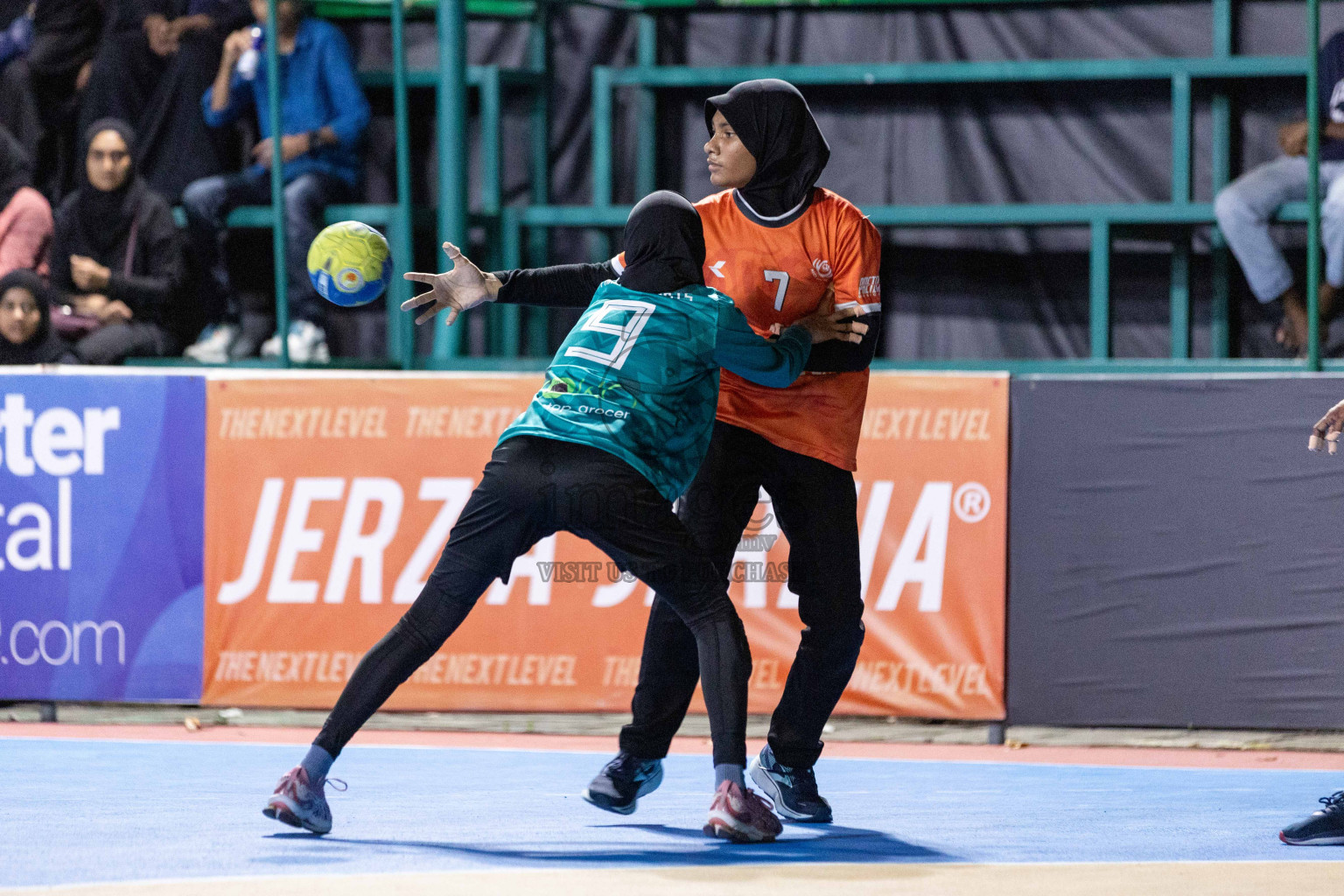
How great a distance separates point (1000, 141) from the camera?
9.66 meters

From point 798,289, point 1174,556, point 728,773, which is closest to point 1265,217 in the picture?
point 1174,556

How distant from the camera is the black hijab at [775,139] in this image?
5.02m

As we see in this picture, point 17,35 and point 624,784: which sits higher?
point 17,35

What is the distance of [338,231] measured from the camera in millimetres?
5359

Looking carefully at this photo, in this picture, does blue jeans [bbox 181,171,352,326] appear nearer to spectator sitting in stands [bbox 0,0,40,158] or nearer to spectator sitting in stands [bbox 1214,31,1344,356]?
spectator sitting in stands [bbox 0,0,40,158]

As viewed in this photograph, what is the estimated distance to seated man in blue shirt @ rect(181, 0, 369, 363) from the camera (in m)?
9.30

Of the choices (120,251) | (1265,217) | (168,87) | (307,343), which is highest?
(168,87)

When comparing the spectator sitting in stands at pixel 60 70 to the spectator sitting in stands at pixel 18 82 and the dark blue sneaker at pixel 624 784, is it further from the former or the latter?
the dark blue sneaker at pixel 624 784

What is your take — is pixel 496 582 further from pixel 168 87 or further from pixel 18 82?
pixel 18 82

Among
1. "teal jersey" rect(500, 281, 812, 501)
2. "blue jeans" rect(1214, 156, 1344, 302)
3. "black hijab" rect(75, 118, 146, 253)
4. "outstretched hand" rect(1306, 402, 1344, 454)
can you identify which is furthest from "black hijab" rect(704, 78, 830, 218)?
"black hijab" rect(75, 118, 146, 253)

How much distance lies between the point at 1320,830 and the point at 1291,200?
457 centimetres

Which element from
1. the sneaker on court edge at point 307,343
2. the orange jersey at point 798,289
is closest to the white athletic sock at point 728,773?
the orange jersey at point 798,289

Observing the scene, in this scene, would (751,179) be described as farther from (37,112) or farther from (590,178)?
(37,112)

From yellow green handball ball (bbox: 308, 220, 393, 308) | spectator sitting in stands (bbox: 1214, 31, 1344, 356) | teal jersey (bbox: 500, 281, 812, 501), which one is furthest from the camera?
spectator sitting in stands (bbox: 1214, 31, 1344, 356)
